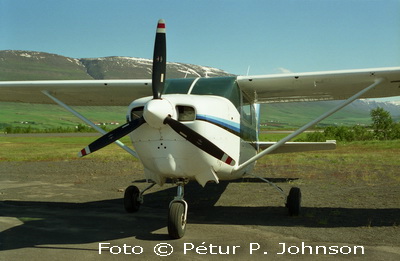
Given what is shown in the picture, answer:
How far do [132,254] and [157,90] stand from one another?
2257 millimetres

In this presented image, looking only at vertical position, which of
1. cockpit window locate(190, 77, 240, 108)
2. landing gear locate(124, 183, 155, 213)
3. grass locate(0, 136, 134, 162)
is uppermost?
cockpit window locate(190, 77, 240, 108)

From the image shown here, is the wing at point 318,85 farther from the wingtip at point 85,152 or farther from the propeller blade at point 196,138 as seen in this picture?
the wingtip at point 85,152

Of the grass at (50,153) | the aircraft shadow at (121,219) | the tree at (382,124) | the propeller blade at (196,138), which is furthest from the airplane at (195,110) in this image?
the tree at (382,124)

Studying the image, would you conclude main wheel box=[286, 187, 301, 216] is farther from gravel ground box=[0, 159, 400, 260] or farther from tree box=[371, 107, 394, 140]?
tree box=[371, 107, 394, 140]

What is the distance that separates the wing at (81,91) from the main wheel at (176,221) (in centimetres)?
362

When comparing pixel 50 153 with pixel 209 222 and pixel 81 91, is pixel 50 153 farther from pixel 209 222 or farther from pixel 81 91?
pixel 209 222

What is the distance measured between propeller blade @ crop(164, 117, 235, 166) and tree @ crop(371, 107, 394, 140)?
1542 inches

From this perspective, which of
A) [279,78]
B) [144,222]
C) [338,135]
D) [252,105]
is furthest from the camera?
[338,135]

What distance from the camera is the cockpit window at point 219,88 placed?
740 cm

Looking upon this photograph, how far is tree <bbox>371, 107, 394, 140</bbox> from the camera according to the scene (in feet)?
137

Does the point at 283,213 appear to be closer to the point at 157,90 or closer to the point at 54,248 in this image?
the point at 157,90


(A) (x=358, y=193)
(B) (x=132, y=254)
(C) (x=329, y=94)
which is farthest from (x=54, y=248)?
(A) (x=358, y=193)

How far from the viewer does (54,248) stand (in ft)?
18.8

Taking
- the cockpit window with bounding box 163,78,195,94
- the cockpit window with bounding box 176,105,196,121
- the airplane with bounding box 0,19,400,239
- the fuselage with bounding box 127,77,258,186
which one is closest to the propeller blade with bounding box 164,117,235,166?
the airplane with bounding box 0,19,400,239
